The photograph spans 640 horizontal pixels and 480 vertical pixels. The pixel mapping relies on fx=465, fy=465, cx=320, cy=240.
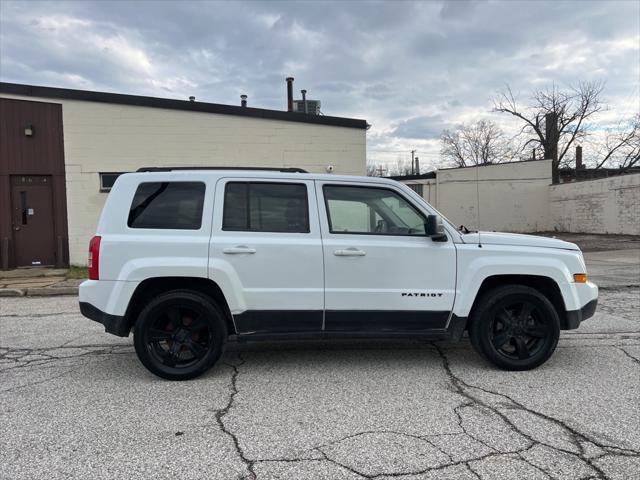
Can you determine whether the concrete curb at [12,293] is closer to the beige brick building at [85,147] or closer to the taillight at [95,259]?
the beige brick building at [85,147]

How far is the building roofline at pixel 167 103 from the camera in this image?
1221 centimetres

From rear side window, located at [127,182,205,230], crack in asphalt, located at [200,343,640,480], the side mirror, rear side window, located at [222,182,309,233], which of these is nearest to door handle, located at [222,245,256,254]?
rear side window, located at [222,182,309,233]

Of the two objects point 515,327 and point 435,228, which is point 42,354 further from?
point 515,327

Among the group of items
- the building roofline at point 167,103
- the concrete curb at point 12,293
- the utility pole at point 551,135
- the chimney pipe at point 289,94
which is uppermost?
the utility pole at point 551,135

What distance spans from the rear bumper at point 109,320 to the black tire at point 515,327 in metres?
3.32

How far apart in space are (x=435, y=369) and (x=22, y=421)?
11.8ft

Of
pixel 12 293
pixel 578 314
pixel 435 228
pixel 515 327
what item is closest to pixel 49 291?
pixel 12 293

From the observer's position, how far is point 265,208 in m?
4.49

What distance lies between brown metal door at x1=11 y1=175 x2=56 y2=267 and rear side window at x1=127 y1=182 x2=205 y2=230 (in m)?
9.98

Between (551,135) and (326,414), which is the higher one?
(551,135)

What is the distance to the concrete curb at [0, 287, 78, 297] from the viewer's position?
31.2ft

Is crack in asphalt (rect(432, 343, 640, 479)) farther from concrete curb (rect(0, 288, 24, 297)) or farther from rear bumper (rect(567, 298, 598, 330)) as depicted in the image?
concrete curb (rect(0, 288, 24, 297))

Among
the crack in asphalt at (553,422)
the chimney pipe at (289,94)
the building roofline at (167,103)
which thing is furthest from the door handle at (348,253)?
the chimney pipe at (289,94)

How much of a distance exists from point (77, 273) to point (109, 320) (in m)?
8.51
